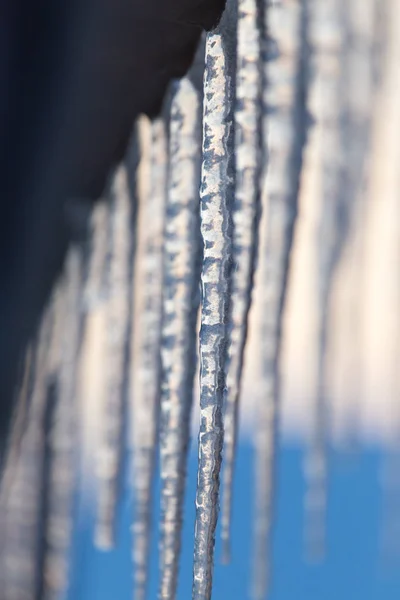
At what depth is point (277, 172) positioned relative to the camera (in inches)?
15.9

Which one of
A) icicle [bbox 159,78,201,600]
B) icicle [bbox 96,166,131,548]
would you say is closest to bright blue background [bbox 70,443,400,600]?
icicle [bbox 96,166,131,548]

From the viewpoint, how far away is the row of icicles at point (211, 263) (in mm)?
367

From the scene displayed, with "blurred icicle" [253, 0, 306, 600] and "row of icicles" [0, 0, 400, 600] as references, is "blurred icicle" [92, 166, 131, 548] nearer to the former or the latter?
"row of icicles" [0, 0, 400, 600]

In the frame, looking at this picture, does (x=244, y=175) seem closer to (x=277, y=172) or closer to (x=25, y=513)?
(x=277, y=172)

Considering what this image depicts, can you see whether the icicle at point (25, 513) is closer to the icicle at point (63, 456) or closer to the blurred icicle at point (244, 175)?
the icicle at point (63, 456)

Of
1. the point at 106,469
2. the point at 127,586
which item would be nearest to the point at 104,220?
the point at 106,469

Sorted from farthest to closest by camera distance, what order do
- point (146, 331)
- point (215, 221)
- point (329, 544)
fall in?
point (329, 544) < point (146, 331) < point (215, 221)

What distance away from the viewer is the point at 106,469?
0.61 metres

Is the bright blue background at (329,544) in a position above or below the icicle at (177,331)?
below

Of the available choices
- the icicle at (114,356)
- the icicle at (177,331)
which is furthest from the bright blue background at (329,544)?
the icicle at (177,331)

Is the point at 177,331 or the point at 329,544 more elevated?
the point at 177,331

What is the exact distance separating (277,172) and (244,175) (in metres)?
0.03

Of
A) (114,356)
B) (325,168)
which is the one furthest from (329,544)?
(325,168)

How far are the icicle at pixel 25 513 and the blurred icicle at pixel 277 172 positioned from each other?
0.85 feet
